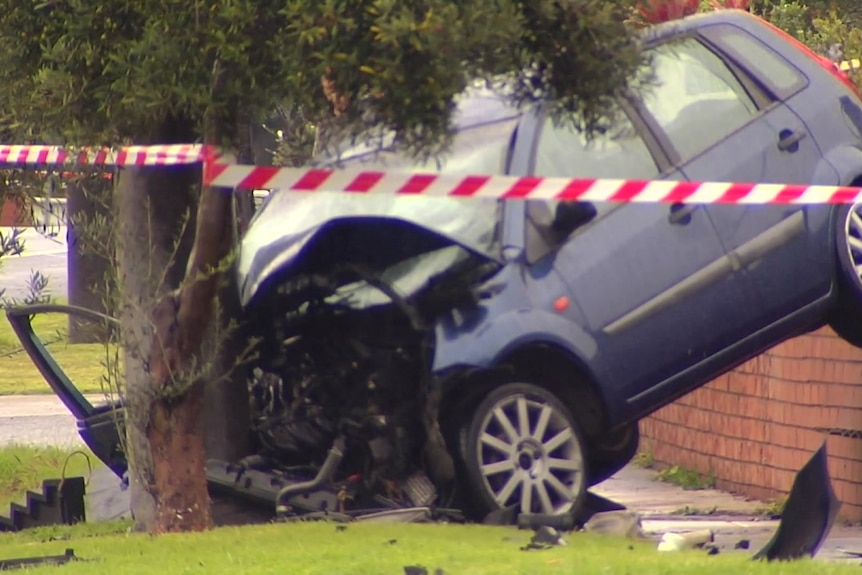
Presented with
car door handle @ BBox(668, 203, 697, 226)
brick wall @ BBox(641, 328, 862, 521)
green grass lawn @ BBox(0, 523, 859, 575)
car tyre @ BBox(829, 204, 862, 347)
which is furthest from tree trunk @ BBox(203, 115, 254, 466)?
brick wall @ BBox(641, 328, 862, 521)

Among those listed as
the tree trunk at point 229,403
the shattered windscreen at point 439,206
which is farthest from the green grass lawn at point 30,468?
the shattered windscreen at point 439,206

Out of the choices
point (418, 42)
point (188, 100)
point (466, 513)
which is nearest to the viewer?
point (418, 42)

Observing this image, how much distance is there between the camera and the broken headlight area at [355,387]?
22.8 feet

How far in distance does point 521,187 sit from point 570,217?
0.37 m

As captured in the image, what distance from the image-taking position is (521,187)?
6863 mm

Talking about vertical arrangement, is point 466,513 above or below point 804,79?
below

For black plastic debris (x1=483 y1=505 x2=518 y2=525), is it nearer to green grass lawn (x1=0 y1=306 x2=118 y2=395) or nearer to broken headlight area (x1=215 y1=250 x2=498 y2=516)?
broken headlight area (x1=215 y1=250 x2=498 y2=516)

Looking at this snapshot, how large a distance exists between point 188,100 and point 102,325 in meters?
1.67

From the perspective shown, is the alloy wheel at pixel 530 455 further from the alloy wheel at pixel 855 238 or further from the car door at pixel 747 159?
the alloy wheel at pixel 855 238

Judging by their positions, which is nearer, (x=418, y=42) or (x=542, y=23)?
(x=418, y=42)

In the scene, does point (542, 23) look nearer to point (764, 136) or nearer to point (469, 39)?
point (469, 39)

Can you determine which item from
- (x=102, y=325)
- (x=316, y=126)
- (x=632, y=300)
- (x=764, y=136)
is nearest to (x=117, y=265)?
(x=102, y=325)

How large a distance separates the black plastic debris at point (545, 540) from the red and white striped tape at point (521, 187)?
1.37 metres

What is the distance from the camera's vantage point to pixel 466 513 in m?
6.87
